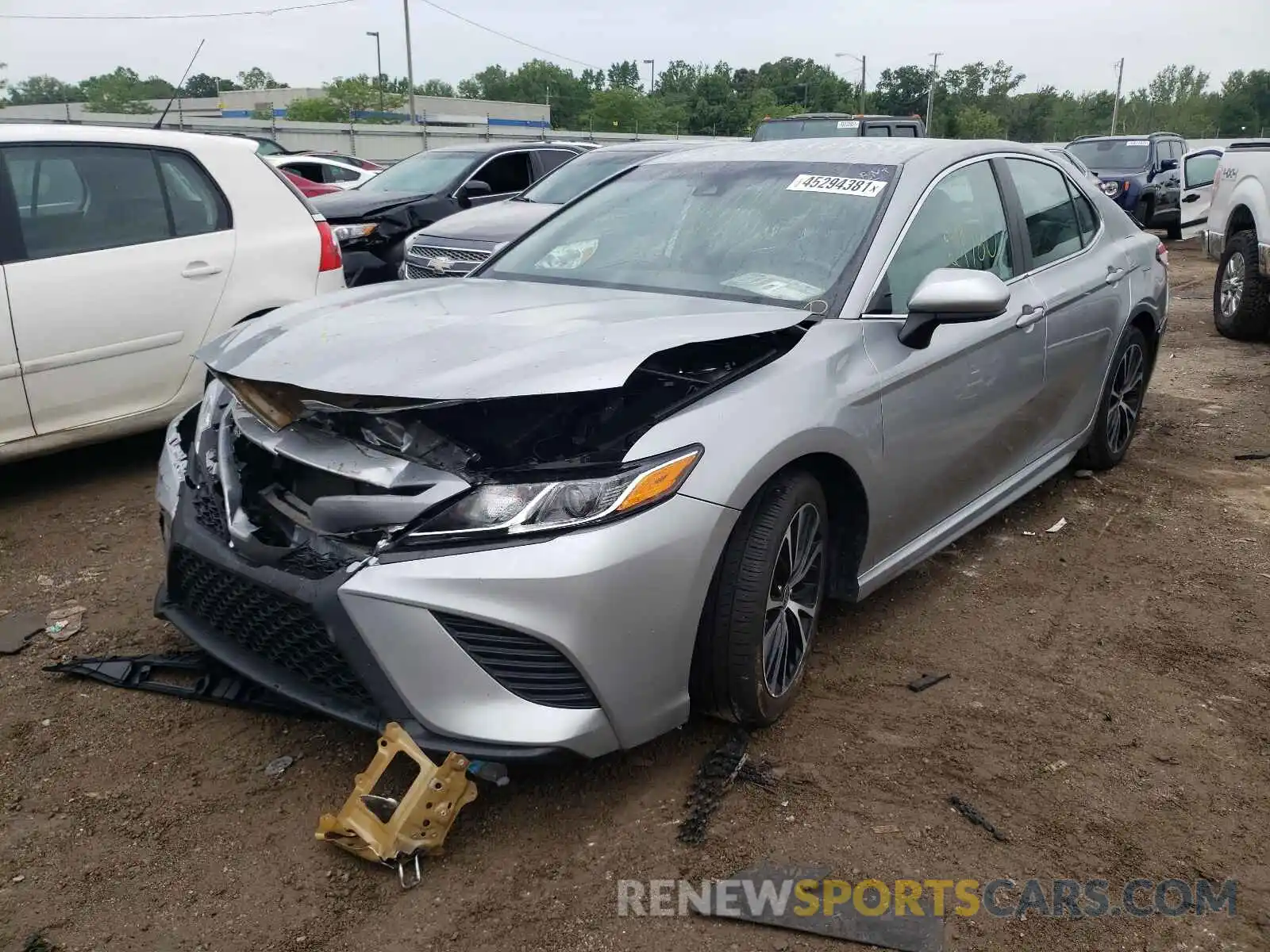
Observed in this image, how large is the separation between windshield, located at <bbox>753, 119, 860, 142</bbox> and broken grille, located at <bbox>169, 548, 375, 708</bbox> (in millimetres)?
12118

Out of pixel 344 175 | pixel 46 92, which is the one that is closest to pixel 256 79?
pixel 46 92

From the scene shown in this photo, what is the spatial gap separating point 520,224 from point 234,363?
514cm

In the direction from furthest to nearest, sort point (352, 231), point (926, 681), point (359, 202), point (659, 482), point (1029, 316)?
point (359, 202) < point (352, 231) < point (1029, 316) < point (926, 681) < point (659, 482)

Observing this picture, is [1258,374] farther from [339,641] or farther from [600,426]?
[339,641]

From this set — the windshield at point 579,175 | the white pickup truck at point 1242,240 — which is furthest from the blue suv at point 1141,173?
the windshield at point 579,175

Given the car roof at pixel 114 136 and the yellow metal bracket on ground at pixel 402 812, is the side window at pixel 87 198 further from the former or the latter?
the yellow metal bracket on ground at pixel 402 812

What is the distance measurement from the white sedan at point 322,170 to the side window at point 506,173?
13.4 feet

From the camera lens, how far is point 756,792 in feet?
8.75

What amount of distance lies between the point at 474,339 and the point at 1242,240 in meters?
8.14

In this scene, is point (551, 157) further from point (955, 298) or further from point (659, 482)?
point (659, 482)

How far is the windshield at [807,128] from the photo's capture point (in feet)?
45.0

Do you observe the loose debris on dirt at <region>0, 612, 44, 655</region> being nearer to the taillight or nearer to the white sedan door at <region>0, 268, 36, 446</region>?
the white sedan door at <region>0, 268, 36, 446</region>

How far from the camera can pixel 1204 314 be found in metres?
10.5

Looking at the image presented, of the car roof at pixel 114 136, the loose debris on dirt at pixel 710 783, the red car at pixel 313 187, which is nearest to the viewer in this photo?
the loose debris on dirt at pixel 710 783
